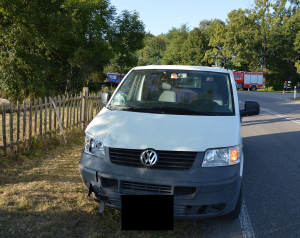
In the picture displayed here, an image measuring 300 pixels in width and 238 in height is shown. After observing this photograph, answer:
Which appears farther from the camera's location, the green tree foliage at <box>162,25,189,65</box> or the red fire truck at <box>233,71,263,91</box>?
the green tree foliage at <box>162,25,189,65</box>

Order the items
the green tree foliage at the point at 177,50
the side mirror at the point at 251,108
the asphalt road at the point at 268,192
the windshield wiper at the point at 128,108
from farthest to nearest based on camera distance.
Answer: the green tree foliage at the point at 177,50 → the side mirror at the point at 251,108 → the windshield wiper at the point at 128,108 → the asphalt road at the point at 268,192

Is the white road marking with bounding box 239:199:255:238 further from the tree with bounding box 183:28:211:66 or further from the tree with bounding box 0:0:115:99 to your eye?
the tree with bounding box 183:28:211:66

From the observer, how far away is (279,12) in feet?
179

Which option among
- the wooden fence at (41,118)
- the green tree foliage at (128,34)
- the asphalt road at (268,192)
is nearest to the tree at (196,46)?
the green tree foliage at (128,34)

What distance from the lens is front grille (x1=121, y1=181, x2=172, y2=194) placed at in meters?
3.07

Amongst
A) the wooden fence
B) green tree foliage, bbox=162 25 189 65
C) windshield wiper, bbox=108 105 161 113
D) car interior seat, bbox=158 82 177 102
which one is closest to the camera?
windshield wiper, bbox=108 105 161 113

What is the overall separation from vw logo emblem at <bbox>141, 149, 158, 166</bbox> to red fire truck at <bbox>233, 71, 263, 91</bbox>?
45.6m

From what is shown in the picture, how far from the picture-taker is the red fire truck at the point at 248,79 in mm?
46281

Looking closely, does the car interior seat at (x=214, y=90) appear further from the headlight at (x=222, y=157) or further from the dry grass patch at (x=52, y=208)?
the dry grass patch at (x=52, y=208)

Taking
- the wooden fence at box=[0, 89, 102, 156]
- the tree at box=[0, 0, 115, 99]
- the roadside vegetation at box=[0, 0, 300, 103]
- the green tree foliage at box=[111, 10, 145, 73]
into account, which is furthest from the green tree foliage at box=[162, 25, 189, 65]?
the wooden fence at box=[0, 89, 102, 156]

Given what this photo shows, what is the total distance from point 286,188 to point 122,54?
21.4 m

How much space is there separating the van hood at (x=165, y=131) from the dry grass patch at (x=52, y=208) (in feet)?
3.34

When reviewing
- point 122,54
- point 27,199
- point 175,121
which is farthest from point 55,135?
point 122,54

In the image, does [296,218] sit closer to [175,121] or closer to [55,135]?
[175,121]
